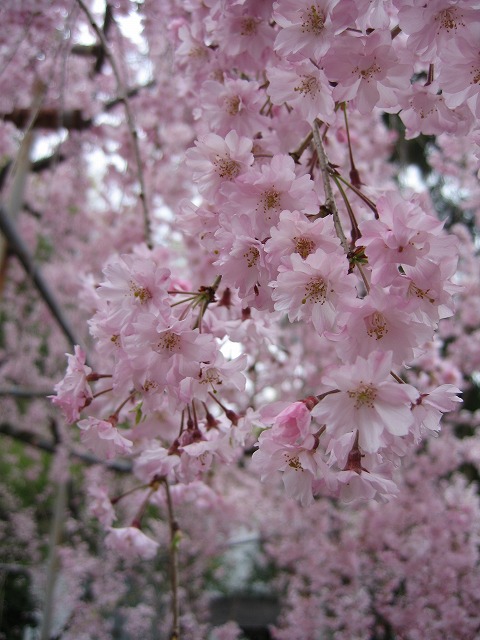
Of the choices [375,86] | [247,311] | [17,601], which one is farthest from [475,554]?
[17,601]

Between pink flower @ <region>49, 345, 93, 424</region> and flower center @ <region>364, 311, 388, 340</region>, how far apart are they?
0.54 meters

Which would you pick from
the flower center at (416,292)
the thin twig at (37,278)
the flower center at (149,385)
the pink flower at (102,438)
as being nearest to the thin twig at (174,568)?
the pink flower at (102,438)

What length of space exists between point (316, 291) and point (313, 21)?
41 cm

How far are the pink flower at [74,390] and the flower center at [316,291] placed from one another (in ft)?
1.53

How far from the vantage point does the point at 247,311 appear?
1.08 meters

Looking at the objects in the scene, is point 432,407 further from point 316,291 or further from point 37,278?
point 37,278

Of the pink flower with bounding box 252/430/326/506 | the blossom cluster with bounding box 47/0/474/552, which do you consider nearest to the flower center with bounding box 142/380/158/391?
the blossom cluster with bounding box 47/0/474/552

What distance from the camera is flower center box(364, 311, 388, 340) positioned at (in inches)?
25.7

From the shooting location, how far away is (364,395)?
636 millimetres

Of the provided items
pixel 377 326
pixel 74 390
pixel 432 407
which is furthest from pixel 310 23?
pixel 74 390

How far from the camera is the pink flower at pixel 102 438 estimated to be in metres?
0.96

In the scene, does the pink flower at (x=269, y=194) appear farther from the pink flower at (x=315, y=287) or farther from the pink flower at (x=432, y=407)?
the pink flower at (x=432, y=407)

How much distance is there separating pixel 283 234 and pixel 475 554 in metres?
4.36

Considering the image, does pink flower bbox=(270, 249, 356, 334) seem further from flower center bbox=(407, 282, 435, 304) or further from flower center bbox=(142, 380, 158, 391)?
flower center bbox=(142, 380, 158, 391)
